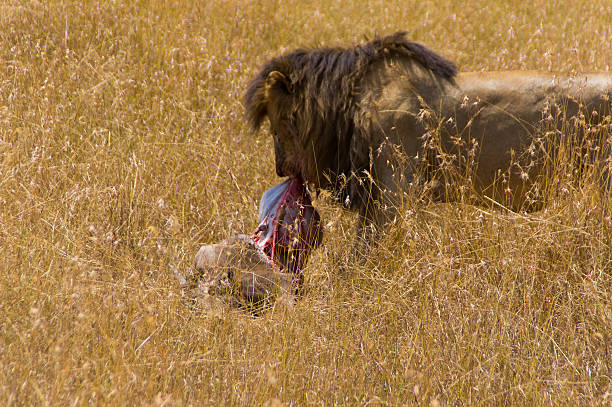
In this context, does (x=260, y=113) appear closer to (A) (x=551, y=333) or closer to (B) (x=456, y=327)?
(B) (x=456, y=327)

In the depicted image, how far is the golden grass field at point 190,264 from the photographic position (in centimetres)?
258

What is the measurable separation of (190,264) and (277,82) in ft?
3.57

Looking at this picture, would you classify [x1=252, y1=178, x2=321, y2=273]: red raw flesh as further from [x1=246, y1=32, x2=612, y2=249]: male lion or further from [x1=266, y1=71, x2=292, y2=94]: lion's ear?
[x1=266, y1=71, x2=292, y2=94]: lion's ear

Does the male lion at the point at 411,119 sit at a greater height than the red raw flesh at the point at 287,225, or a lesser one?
greater

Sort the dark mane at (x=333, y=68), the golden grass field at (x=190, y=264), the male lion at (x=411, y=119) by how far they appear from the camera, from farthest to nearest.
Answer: the dark mane at (x=333, y=68) → the male lion at (x=411, y=119) → the golden grass field at (x=190, y=264)

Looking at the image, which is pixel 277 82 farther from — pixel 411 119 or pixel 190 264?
pixel 190 264

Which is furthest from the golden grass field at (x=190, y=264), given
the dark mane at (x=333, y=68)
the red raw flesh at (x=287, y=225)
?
the dark mane at (x=333, y=68)

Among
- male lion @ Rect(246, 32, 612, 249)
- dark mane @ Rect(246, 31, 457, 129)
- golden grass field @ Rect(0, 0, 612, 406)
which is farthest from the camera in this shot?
dark mane @ Rect(246, 31, 457, 129)

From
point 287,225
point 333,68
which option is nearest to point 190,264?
point 287,225

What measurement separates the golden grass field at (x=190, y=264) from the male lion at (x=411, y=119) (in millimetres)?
195

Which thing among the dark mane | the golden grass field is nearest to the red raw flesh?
the golden grass field

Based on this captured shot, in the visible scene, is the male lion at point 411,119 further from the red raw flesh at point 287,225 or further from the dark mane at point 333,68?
the red raw flesh at point 287,225

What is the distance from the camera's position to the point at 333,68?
3.71 metres

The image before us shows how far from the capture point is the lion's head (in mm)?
3676
